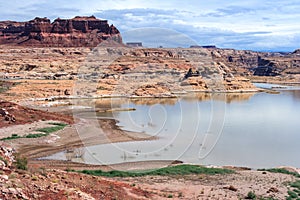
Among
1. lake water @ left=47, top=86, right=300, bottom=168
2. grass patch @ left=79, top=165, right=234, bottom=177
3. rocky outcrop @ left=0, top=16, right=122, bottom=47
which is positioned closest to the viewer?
grass patch @ left=79, top=165, right=234, bottom=177

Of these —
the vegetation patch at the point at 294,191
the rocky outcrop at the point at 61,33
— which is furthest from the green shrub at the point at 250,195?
the rocky outcrop at the point at 61,33

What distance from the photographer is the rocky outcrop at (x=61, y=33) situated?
457 ft

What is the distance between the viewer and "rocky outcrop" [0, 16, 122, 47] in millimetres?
139375

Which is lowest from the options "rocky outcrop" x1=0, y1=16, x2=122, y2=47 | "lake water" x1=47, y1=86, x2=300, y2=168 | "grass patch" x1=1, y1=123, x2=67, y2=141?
"lake water" x1=47, y1=86, x2=300, y2=168

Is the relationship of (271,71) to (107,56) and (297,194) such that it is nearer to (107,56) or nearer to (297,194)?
(107,56)

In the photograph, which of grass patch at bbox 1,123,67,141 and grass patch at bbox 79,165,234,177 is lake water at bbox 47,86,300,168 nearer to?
grass patch at bbox 79,165,234,177

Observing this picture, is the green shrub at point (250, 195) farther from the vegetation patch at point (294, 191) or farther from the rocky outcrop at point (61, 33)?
the rocky outcrop at point (61, 33)

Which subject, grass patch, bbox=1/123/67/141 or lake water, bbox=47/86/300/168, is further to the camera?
grass patch, bbox=1/123/67/141

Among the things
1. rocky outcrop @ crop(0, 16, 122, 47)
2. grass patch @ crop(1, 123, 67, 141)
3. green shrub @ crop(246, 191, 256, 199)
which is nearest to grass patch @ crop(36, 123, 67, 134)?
grass patch @ crop(1, 123, 67, 141)

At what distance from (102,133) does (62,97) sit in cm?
2728

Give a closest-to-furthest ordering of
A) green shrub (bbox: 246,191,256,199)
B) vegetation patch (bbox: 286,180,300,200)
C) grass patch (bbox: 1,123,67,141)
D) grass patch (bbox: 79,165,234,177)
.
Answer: green shrub (bbox: 246,191,256,199) → vegetation patch (bbox: 286,180,300,200) → grass patch (bbox: 79,165,234,177) → grass patch (bbox: 1,123,67,141)

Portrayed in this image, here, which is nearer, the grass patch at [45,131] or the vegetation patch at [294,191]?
the vegetation patch at [294,191]

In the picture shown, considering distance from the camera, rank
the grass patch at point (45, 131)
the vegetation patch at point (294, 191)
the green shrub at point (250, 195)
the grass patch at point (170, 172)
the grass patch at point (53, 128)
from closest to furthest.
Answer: the green shrub at point (250, 195), the vegetation patch at point (294, 191), the grass patch at point (170, 172), the grass patch at point (45, 131), the grass patch at point (53, 128)

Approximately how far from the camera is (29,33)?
14462 cm
